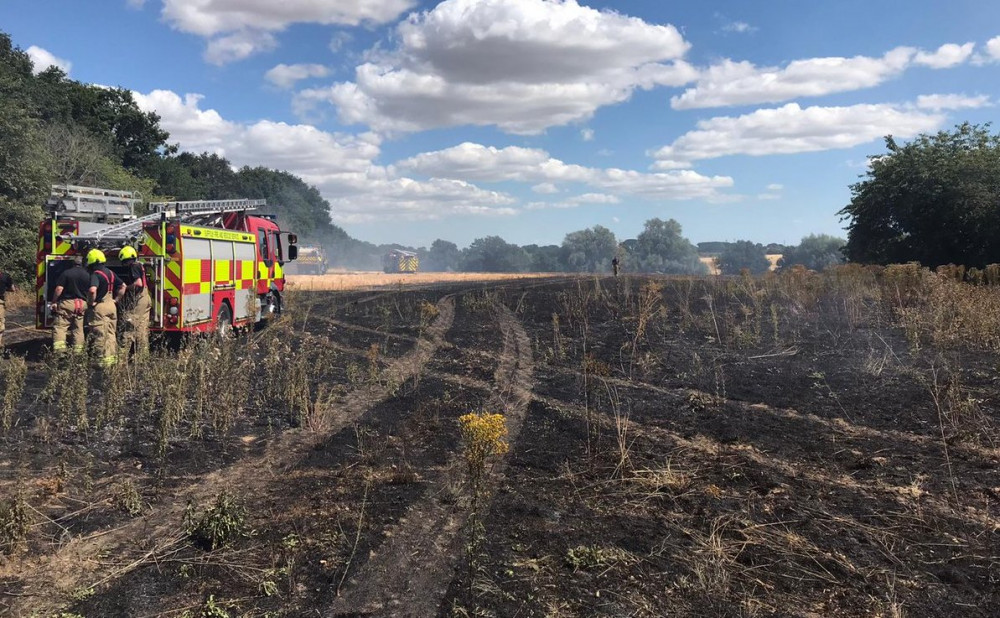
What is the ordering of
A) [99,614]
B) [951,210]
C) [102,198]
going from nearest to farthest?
[99,614]
[102,198]
[951,210]

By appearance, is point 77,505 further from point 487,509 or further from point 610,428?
point 610,428

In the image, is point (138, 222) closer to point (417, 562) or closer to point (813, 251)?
point (417, 562)

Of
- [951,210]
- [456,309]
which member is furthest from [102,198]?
[951,210]

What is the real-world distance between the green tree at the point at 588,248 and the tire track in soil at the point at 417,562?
76.9m

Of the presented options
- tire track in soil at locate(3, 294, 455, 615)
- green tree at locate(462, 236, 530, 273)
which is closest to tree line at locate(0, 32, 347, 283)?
tire track in soil at locate(3, 294, 455, 615)

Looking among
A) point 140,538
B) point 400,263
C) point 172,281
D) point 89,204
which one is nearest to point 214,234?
point 172,281

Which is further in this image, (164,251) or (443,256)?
(443,256)

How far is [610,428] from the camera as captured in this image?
671 centimetres

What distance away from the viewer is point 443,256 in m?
96.4

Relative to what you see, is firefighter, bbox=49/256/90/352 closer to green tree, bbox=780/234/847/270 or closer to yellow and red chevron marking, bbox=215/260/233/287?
yellow and red chevron marking, bbox=215/260/233/287

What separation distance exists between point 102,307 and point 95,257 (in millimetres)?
750

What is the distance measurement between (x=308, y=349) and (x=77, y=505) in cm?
623

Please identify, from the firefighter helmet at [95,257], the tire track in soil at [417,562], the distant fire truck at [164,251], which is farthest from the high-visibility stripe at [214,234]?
the tire track in soil at [417,562]

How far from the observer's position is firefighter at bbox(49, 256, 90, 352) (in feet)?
28.4
